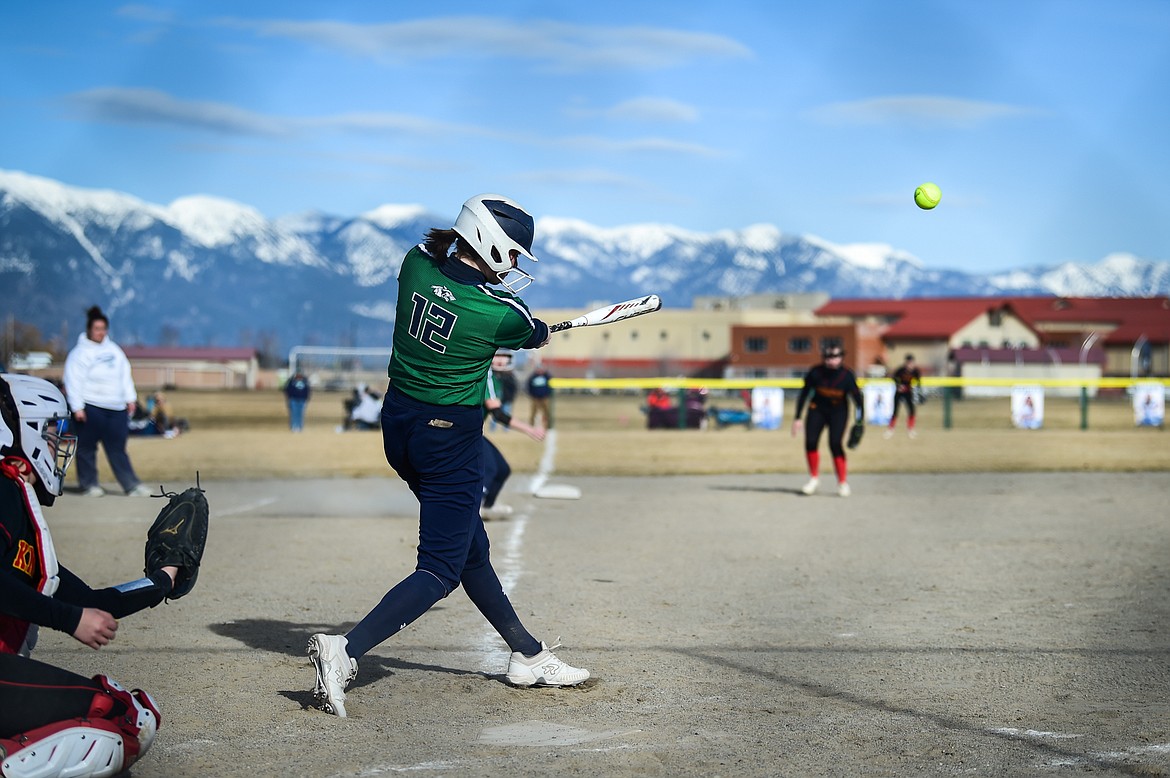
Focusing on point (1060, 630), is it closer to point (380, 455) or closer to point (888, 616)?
point (888, 616)

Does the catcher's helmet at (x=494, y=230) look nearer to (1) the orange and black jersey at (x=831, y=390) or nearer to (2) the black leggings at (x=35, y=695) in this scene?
(2) the black leggings at (x=35, y=695)

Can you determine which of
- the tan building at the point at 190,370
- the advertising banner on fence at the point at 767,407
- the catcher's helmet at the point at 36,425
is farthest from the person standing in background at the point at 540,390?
the tan building at the point at 190,370

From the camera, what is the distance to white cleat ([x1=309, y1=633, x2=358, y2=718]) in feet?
17.4

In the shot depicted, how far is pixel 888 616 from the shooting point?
7.98 m

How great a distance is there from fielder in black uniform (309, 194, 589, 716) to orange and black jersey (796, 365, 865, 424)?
1040 cm

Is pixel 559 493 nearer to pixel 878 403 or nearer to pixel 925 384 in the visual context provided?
pixel 878 403

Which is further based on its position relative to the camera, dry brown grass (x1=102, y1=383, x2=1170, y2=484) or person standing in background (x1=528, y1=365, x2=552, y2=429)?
person standing in background (x1=528, y1=365, x2=552, y2=429)

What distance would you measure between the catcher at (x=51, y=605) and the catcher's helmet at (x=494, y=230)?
1.53 m

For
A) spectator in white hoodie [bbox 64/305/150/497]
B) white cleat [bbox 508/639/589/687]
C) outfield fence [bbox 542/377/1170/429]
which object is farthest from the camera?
outfield fence [bbox 542/377/1170/429]

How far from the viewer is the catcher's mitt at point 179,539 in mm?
4824

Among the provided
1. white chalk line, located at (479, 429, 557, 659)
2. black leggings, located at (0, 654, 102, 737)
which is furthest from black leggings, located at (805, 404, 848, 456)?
black leggings, located at (0, 654, 102, 737)

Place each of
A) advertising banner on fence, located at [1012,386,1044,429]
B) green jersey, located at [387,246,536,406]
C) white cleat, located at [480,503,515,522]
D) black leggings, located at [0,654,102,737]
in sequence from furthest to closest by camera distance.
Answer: advertising banner on fence, located at [1012,386,1044,429], white cleat, located at [480,503,515,522], green jersey, located at [387,246,536,406], black leggings, located at [0,654,102,737]

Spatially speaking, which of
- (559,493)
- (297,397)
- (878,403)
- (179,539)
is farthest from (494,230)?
(878,403)

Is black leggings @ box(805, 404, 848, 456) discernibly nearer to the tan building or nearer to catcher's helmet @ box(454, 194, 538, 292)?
catcher's helmet @ box(454, 194, 538, 292)
